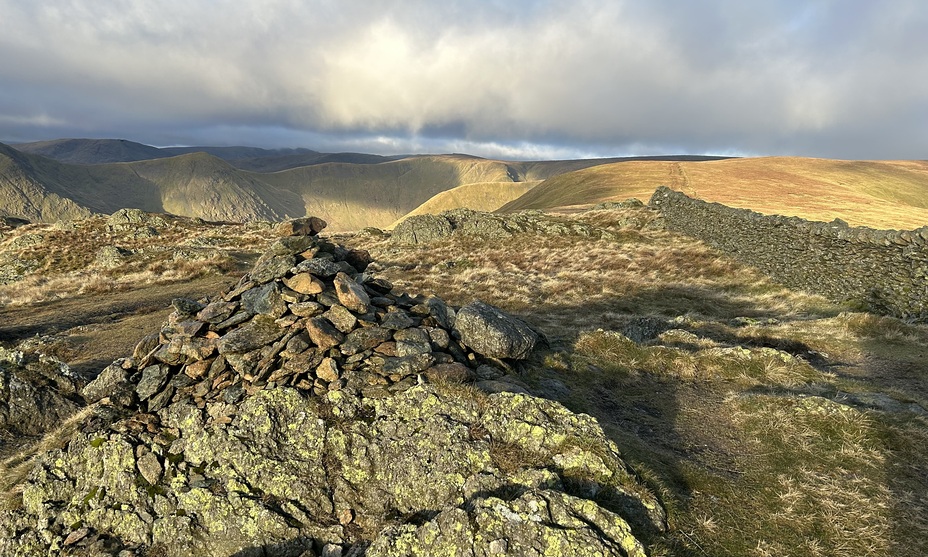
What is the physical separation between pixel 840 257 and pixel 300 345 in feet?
88.5

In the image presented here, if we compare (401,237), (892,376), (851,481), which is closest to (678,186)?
(401,237)

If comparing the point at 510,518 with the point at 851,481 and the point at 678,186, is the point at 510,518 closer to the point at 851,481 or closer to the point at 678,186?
the point at 851,481

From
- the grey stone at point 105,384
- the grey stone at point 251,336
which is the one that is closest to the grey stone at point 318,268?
the grey stone at point 251,336

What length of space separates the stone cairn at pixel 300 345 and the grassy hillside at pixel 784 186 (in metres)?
51.6

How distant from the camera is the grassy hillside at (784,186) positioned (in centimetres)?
5333

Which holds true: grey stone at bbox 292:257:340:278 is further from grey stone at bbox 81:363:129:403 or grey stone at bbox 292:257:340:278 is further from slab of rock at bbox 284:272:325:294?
grey stone at bbox 81:363:129:403

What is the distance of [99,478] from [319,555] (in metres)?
4.77

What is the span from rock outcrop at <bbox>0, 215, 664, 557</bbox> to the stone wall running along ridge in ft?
68.4

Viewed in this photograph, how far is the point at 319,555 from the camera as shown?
727 cm

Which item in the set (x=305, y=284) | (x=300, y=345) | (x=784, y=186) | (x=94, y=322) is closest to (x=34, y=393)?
(x=305, y=284)

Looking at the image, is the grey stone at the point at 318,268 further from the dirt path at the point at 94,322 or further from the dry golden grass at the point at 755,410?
the dirt path at the point at 94,322

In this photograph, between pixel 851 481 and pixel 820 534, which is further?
pixel 851 481

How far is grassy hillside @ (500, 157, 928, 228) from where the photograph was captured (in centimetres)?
5333

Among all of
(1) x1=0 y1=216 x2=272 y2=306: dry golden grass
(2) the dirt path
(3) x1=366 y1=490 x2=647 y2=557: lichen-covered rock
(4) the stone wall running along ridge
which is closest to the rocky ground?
(3) x1=366 y1=490 x2=647 y2=557: lichen-covered rock
